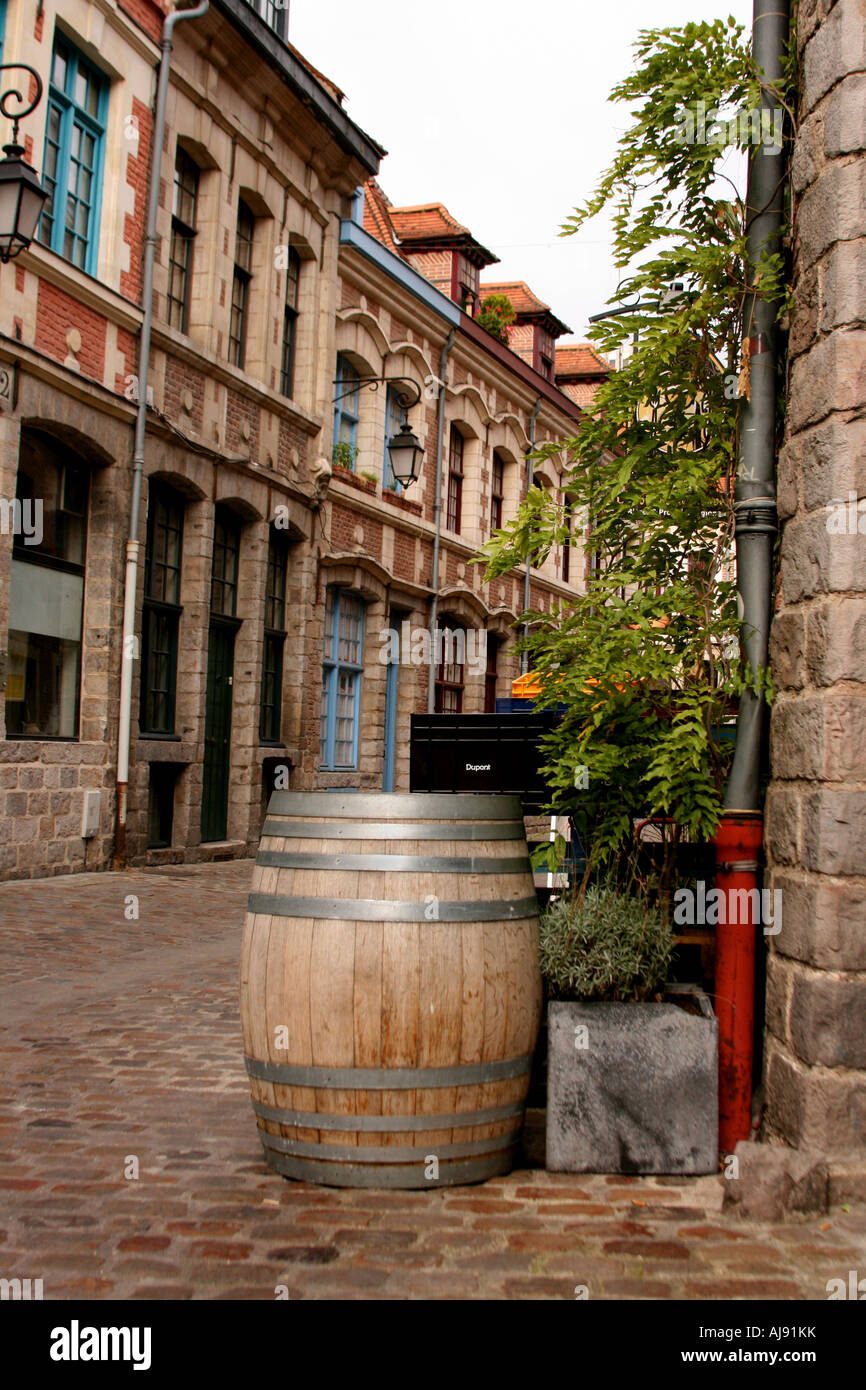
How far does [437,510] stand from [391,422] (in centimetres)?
173

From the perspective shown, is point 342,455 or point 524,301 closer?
point 342,455

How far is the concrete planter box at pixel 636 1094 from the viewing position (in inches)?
154

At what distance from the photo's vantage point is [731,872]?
4.20 metres

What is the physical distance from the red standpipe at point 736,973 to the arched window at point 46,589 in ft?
26.7

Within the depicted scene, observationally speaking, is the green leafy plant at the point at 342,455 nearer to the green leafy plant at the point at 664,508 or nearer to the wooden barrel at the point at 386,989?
the green leafy plant at the point at 664,508

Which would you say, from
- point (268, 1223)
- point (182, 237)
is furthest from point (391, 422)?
point (268, 1223)

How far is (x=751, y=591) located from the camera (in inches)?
168

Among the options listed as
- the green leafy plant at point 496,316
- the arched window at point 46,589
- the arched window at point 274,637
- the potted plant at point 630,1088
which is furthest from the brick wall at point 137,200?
the green leafy plant at point 496,316

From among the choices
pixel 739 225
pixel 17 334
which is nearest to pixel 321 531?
pixel 17 334

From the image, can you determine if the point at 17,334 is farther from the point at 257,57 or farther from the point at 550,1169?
the point at 550,1169

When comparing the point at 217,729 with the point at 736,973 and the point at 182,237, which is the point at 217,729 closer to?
the point at 182,237

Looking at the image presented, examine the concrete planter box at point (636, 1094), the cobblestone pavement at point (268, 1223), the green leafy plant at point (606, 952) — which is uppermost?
the green leafy plant at point (606, 952)

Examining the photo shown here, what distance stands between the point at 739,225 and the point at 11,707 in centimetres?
833

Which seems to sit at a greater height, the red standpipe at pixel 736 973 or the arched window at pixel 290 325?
the arched window at pixel 290 325
